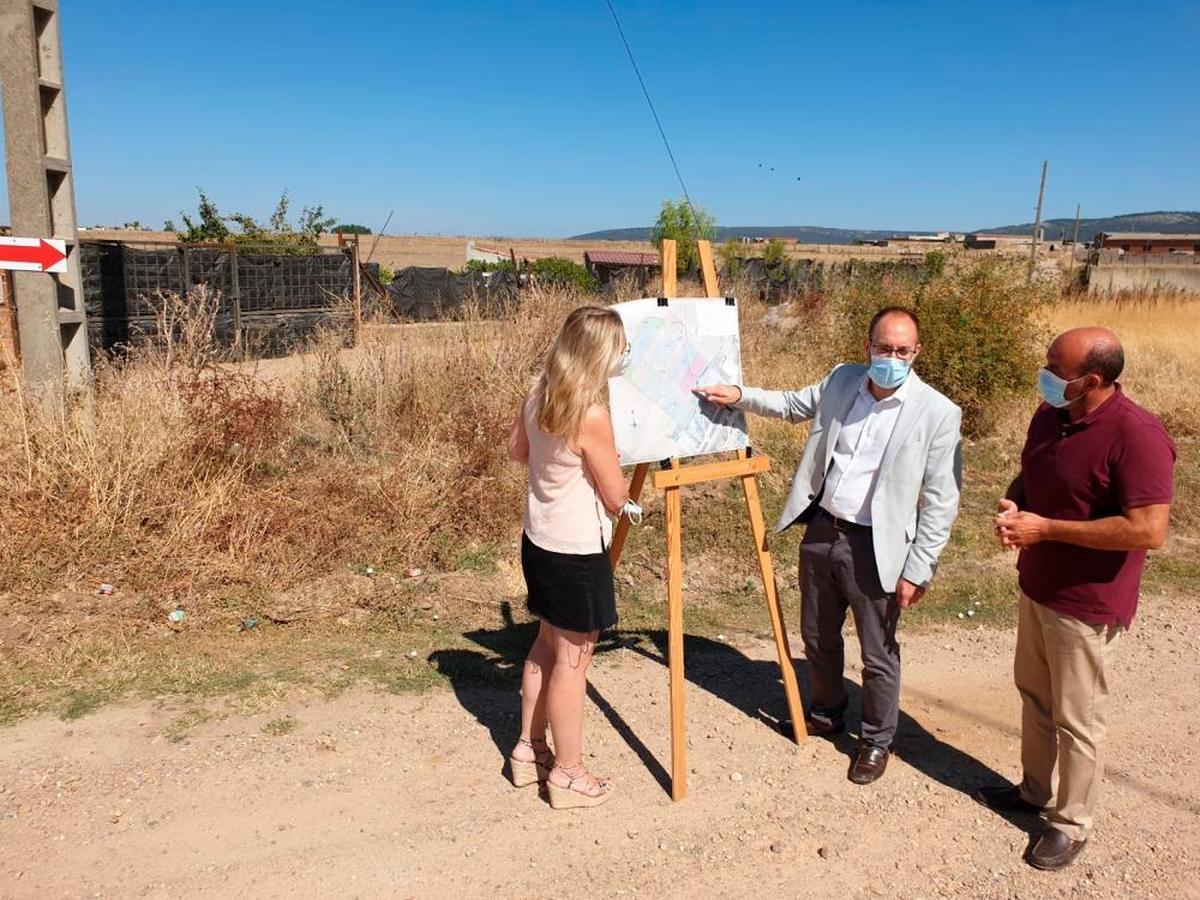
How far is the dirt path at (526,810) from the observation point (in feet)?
10.2

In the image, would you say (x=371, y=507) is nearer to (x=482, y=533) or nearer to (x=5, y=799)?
(x=482, y=533)

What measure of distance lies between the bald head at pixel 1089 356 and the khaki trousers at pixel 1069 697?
0.84 meters

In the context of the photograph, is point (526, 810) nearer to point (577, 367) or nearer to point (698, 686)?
point (698, 686)

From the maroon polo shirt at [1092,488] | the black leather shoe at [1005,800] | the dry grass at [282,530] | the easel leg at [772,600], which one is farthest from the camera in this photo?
the dry grass at [282,530]

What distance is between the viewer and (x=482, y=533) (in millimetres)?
6379

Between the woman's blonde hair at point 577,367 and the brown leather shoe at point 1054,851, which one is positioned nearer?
the woman's blonde hair at point 577,367

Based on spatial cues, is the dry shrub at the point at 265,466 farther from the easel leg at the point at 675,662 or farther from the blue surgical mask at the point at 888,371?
the blue surgical mask at the point at 888,371

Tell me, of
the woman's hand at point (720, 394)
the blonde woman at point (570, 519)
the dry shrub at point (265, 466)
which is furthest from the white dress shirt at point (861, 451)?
the dry shrub at point (265, 466)

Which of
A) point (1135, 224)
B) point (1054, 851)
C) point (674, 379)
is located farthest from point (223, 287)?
point (1135, 224)

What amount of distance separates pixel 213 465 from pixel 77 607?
58.1 inches

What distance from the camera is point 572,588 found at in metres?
3.26

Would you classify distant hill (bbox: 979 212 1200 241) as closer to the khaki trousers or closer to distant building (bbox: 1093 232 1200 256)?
distant building (bbox: 1093 232 1200 256)

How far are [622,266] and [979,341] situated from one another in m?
20.4

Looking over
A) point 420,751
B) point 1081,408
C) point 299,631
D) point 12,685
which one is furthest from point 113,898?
point 1081,408
